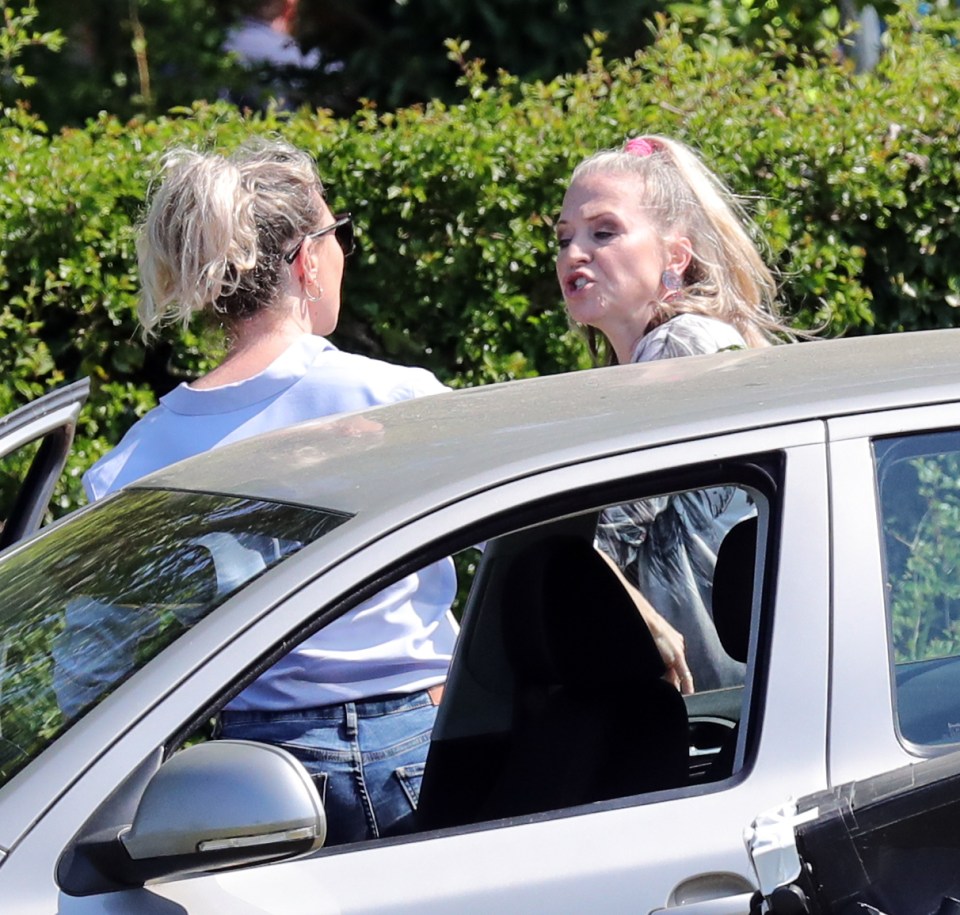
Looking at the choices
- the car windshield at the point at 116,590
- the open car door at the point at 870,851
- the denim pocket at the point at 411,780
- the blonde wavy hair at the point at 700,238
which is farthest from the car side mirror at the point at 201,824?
the blonde wavy hair at the point at 700,238

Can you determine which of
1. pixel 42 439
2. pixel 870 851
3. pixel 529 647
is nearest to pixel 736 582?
pixel 529 647

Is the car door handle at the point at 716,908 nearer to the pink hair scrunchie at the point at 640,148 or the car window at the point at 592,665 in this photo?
the car window at the point at 592,665

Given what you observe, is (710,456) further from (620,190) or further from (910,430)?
(620,190)

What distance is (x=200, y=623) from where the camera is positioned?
195 centimetres

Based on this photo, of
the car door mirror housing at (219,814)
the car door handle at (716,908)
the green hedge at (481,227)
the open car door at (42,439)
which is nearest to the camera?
the car door mirror housing at (219,814)

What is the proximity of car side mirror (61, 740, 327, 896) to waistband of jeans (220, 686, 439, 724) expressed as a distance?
0.60 m

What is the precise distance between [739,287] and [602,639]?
4.46 ft

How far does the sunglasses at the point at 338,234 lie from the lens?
10.0 ft

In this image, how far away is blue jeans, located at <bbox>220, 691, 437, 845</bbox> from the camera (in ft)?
7.82

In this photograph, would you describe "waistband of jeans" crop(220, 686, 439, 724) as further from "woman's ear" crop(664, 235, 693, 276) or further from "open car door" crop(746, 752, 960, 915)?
"woman's ear" crop(664, 235, 693, 276)

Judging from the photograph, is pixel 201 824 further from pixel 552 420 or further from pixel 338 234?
pixel 338 234

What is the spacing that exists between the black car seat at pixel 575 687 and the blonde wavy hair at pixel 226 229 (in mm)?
843

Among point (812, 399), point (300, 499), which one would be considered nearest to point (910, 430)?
point (812, 399)

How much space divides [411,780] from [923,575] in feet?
2.85
